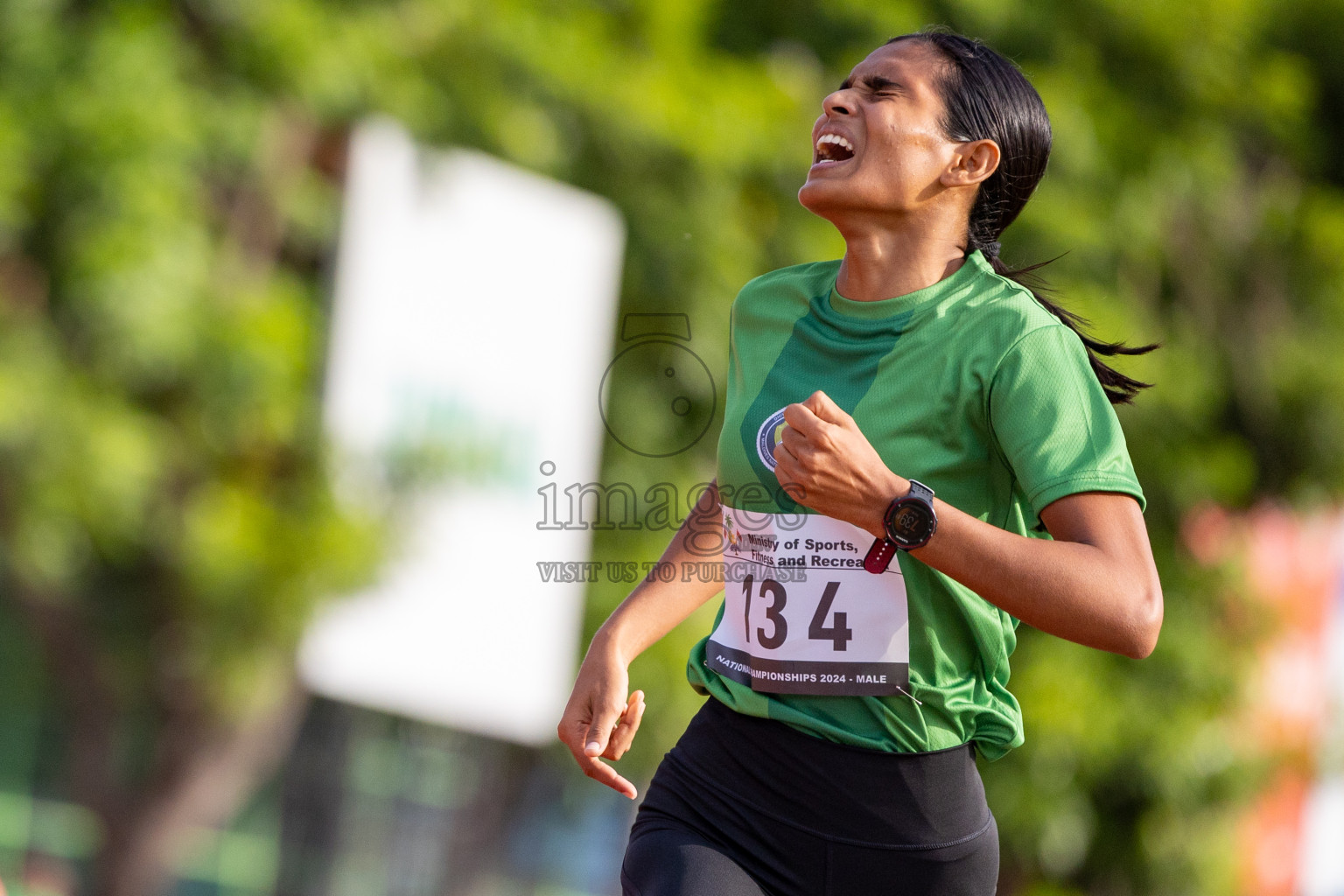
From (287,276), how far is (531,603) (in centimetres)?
172

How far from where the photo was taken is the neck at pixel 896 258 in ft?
6.20

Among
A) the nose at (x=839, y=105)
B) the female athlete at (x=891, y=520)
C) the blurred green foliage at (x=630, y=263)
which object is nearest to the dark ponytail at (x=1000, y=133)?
the female athlete at (x=891, y=520)

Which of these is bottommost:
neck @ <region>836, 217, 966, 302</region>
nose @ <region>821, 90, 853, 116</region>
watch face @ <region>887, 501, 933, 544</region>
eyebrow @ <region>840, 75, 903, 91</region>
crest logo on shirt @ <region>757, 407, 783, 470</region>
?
watch face @ <region>887, 501, 933, 544</region>

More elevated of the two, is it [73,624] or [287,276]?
[287,276]

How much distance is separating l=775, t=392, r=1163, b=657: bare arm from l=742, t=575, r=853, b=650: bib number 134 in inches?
7.1

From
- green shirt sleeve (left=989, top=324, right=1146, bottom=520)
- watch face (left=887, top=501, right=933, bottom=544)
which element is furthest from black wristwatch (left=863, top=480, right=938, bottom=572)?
green shirt sleeve (left=989, top=324, right=1146, bottom=520)

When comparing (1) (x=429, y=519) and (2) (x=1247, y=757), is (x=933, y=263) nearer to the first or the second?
(1) (x=429, y=519)

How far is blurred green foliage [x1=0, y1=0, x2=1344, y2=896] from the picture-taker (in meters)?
5.25

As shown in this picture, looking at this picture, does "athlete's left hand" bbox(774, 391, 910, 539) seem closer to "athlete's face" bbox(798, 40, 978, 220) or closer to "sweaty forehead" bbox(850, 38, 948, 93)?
"athlete's face" bbox(798, 40, 978, 220)

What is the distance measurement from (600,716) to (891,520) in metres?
0.54

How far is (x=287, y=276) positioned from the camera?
6.52m

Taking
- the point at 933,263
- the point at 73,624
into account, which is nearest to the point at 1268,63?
the point at 73,624

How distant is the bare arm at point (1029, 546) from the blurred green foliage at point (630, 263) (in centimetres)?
224

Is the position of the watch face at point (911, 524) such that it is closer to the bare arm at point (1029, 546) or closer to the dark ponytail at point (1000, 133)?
the bare arm at point (1029, 546)
